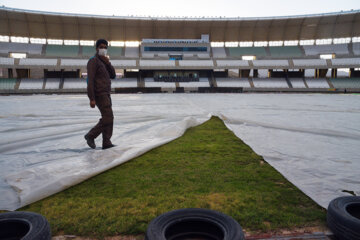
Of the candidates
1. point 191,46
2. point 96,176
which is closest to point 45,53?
point 191,46

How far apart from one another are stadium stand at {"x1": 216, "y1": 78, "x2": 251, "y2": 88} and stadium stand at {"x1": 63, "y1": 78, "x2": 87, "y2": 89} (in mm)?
19937

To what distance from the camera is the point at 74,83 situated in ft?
116

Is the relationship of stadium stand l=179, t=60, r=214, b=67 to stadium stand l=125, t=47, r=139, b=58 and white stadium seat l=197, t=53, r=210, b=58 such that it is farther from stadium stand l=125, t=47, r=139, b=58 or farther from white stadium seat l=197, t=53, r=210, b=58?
stadium stand l=125, t=47, r=139, b=58

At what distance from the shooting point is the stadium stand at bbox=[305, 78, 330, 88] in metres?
36.0

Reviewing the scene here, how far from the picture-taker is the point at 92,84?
139 inches

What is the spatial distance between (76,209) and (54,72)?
40.7 meters

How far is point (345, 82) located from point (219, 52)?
2024 cm

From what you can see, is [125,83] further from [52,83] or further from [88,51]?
[88,51]

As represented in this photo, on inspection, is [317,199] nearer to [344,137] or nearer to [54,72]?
[344,137]

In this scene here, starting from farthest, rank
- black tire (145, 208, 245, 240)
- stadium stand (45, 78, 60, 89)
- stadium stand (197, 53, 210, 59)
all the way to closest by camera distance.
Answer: stadium stand (197, 53, 210, 59) → stadium stand (45, 78, 60, 89) → black tire (145, 208, 245, 240)

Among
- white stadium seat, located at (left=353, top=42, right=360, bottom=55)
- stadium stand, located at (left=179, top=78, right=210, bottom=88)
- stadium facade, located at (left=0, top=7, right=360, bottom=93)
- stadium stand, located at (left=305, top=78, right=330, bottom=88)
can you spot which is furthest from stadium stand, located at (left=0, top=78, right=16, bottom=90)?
white stadium seat, located at (left=353, top=42, right=360, bottom=55)

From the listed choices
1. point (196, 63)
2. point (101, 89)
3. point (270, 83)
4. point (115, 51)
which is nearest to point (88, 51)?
point (115, 51)

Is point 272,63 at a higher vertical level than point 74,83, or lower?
higher

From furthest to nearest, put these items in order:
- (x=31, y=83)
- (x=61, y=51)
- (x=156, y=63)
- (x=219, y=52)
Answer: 1. (x=219, y=52)
2. (x=61, y=51)
3. (x=156, y=63)
4. (x=31, y=83)
